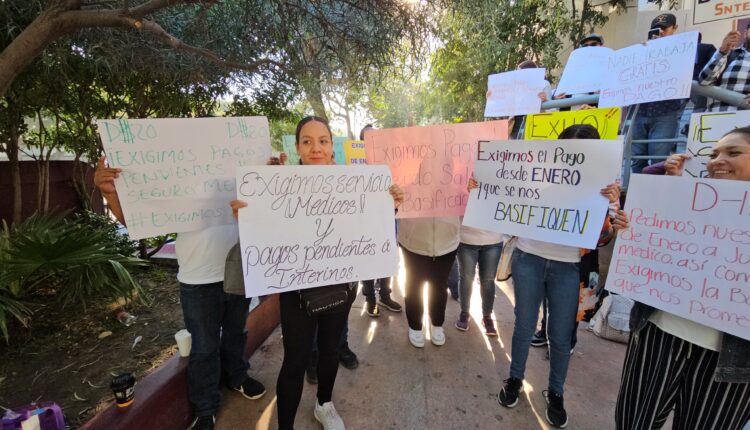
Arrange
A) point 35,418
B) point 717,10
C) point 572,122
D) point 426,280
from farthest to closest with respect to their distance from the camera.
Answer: point 717,10
point 426,280
point 572,122
point 35,418

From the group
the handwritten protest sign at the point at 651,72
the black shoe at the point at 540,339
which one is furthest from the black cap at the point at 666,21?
the black shoe at the point at 540,339

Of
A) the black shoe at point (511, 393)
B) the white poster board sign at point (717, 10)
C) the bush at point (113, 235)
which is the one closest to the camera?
the black shoe at point (511, 393)

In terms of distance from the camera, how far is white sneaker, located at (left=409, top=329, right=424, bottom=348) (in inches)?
125

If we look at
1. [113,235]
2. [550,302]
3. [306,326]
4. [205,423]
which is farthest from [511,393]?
[113,235]

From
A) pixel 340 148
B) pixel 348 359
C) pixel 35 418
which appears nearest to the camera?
pixel 35 418

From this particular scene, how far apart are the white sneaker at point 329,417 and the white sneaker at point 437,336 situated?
1.26m

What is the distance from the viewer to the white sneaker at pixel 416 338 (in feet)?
10.4

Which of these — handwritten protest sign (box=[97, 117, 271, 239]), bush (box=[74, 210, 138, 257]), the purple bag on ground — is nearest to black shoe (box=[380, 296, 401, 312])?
handwritten protest sign (box=[97, 117, 271, 239])

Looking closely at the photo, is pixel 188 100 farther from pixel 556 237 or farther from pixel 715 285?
pixel 715 285

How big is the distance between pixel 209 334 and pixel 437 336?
2037mm

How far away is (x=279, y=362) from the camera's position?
295cm

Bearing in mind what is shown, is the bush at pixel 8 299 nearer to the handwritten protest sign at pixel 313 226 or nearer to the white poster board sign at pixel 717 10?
the handwritten protest sign at pixel 313 226

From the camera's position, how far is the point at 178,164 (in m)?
1.87

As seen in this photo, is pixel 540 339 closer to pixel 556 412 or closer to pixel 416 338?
pixel 556 412
